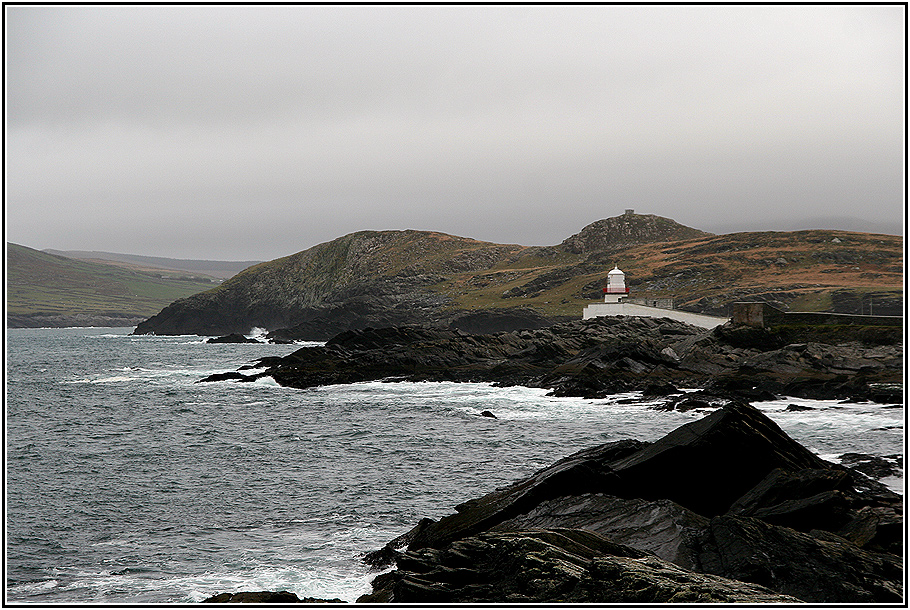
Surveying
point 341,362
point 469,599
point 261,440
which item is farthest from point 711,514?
point 341,362

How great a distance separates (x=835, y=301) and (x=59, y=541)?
273 ft

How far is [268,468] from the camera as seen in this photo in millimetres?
23000

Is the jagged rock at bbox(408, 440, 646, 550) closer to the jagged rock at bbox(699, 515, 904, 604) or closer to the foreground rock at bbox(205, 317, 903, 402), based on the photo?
the jagged rock at bbox(699, 515, 904, 604)

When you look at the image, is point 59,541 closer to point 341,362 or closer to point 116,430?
point 116,430

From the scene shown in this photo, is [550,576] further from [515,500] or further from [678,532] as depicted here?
[515,500]

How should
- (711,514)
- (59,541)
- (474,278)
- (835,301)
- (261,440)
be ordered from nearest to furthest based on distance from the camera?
(711,514)
(59,541)
(261,440)
(835,301)
(474,278)

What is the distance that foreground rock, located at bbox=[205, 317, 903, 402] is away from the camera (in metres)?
36.9

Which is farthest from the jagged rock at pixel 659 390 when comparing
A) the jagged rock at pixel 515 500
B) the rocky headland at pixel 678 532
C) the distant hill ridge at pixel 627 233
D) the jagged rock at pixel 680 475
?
the distant hill ridge at pixel 627 233

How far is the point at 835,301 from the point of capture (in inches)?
3145

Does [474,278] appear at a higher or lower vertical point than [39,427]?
higher

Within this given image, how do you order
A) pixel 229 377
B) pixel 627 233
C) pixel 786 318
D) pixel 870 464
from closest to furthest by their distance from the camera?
pixel 870 464
pixel 786 318
pixel 229 377
pixel 627 233

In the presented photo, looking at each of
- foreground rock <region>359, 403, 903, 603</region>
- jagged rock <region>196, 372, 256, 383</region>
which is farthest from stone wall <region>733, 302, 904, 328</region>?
jagged rock <region>196, 372, 256, 383</region>

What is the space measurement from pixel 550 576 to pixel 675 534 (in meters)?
3.39

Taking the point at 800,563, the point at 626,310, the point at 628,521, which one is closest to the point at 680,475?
the point at 628,521
